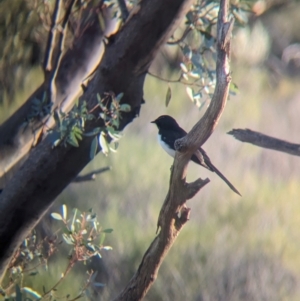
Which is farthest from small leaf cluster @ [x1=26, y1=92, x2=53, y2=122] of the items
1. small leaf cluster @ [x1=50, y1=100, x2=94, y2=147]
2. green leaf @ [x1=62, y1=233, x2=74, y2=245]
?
green leaf @ [x1=62, y1=233, x2=74, y2=245]

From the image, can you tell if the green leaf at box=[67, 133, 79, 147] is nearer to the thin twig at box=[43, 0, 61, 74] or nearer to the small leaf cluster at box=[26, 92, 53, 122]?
the small leaf cluster at box=[26, 92, 53, 122]

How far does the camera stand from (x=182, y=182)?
3.10 meters

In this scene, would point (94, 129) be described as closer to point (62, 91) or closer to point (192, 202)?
point (62, 91)

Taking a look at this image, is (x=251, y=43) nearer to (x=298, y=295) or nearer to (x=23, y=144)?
(x=298, y=295)

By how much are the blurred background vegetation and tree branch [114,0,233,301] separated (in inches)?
87.9

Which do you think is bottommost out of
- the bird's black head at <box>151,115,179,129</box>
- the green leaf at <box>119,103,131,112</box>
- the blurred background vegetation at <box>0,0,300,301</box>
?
the blurred background vegetation at <box>0,0,300,301</box>

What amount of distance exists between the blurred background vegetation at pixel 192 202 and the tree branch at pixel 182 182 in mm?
2232

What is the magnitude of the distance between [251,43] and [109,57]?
30.9 ft

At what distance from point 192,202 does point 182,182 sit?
4513mm

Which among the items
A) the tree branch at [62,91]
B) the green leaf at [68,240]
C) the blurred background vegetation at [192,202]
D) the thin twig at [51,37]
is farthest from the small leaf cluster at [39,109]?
the blurred background vegetation at [192,202]

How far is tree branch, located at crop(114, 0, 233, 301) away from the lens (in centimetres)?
288

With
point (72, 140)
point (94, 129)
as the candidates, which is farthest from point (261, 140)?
point (72, 140)

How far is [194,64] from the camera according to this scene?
4.16 m

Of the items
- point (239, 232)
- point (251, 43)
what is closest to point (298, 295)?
point (239, 232)
